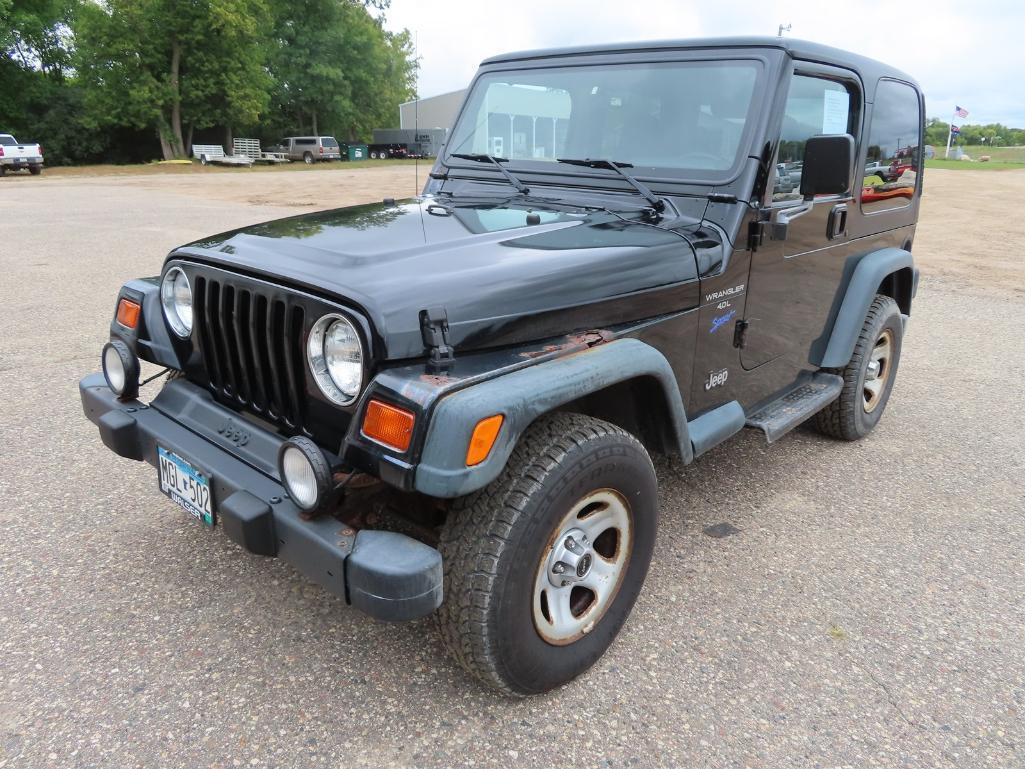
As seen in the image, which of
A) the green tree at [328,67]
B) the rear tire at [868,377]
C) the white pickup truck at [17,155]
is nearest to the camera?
the rear tire at [868,377]

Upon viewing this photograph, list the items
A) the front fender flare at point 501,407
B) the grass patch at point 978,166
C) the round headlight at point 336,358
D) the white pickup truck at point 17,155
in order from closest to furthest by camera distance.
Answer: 1. the front fender flare at point 501,407
2. the round headlight at point 336,358
3. the white pickup truck at point 17,155
4. the grass patch at point 978,166

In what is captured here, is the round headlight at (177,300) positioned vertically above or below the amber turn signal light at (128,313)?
above

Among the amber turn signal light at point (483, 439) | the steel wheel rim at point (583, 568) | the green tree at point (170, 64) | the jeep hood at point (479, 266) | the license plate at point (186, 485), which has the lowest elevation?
the steel wheel rim at point (583, 568)

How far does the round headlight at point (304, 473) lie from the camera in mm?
2002

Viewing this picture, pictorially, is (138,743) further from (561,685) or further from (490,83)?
(490,83)

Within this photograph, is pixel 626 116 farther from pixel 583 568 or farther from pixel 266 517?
pixel 266 517

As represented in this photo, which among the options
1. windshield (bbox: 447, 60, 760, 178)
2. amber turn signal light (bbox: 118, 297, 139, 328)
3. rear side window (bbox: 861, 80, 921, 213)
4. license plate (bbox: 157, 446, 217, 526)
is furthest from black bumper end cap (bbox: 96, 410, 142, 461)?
rear side window (bbox: 861, 80, 921, 213)

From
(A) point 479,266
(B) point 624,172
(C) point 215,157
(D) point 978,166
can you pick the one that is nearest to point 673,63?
(B) point 624,172

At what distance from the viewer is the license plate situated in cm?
239

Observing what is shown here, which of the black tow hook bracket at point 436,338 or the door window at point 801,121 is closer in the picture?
the black tow hook bracket at point 436,338

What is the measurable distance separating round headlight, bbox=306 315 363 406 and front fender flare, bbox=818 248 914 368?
266cm

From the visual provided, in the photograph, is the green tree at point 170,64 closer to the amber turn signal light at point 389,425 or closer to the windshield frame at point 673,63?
the windshield frame at point 673,63

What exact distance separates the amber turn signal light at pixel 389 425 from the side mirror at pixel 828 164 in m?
1.97

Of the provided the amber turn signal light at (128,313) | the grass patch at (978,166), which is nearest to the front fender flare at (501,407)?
the amber turn signal light at (128,313)
